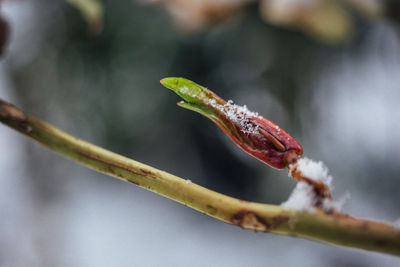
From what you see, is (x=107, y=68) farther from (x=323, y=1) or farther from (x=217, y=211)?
(x=217, y=211)

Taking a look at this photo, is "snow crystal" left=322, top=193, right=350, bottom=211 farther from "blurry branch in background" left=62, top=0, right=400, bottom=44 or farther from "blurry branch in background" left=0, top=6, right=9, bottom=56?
"blurry branch in background" left=62, top=0, right=400, bottom=44

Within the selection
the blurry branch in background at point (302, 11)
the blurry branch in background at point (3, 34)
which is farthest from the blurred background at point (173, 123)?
the blurry branch in background at point (3, 34)

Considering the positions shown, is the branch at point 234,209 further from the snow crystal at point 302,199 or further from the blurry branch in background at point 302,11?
the blurry branch in background at point 302,11

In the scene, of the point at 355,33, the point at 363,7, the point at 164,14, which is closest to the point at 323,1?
the point at 363,7

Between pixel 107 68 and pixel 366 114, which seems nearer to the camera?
pixel 366 114

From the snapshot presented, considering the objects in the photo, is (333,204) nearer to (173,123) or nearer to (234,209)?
(234,209)

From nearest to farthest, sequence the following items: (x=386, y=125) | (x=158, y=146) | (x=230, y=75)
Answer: (x=386, y=125) < (x=230, y=75) < (x=158, y=146)

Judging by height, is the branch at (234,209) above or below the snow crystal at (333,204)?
below

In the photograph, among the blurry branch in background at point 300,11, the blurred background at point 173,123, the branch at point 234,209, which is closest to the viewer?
the branch at point 234,209
